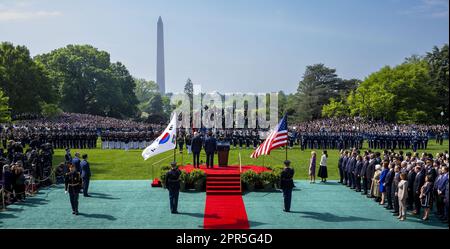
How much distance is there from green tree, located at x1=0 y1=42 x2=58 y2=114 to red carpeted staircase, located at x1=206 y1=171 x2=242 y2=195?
44.1 m

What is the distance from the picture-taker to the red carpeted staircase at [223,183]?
20.1m

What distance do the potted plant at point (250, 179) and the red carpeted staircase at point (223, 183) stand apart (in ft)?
0.84

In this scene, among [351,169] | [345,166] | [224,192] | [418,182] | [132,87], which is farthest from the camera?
[132,87]

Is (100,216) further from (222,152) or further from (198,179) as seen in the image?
(222,152)

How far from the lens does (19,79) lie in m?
58.7

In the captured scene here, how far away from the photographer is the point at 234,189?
2033 centimetres

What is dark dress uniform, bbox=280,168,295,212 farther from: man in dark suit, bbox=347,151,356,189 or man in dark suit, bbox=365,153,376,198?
man in dark suit, bbox=347,151,356,189

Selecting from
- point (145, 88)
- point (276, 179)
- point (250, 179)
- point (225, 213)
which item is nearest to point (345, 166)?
point (276, 179)

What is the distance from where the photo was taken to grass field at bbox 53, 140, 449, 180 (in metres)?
25.0

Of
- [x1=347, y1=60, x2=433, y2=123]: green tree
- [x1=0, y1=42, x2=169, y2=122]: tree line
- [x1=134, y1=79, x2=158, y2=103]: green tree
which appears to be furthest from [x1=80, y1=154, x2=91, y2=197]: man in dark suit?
[x1=134, y1=79, x2=158, y2=103]: green tree

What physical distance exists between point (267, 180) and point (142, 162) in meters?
11.1

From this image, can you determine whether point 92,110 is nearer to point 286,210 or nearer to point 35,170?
point 35,170

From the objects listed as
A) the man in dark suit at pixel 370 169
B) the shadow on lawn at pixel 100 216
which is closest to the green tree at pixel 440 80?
the man in dark suit at pixel 370 169

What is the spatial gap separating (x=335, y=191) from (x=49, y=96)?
54442 mm
